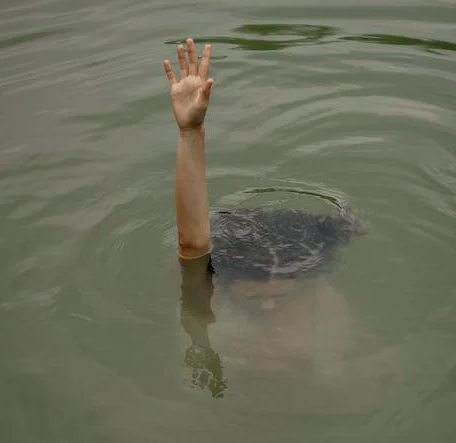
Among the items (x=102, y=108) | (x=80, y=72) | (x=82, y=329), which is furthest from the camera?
(x=80, y=72)

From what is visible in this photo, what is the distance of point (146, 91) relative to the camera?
650cm

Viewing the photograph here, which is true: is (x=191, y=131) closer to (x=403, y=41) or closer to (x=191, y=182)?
(x=191, y=182)

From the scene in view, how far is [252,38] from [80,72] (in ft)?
5.06

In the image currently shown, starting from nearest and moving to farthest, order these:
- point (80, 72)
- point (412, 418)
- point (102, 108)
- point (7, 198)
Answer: point (412, 418) → point (7, 198) → point (102, 108) → point (80, 72)

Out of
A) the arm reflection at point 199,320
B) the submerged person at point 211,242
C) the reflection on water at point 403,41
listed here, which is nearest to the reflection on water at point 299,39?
the reflection on water at point 403,41

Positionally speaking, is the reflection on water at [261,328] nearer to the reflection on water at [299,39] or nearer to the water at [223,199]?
the water at [223,199]

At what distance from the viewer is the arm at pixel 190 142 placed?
391 centimetres

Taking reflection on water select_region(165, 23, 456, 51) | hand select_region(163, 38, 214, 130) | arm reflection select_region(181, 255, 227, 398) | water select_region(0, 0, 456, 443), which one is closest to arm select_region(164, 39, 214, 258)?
hand select_region(163, 38, 214, 130)

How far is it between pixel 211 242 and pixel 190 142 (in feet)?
1.87

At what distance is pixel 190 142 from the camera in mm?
3975

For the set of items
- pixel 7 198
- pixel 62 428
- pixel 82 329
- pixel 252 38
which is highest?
pixel 252 38

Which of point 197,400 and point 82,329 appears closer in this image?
point 197,400

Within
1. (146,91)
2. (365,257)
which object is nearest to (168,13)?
(146,91)

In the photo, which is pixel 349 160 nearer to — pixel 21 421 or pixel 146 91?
pixel 146 91
